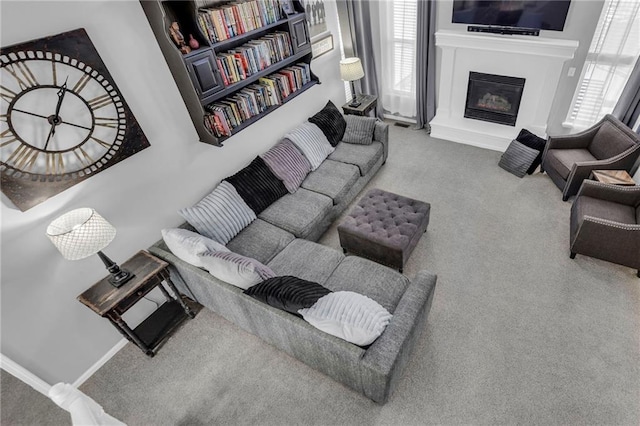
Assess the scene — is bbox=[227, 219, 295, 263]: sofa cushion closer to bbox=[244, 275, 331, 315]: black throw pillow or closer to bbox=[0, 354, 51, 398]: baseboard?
bbox=[244, 275, 331, 315]: black throw pillow

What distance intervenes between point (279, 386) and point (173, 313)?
117cm

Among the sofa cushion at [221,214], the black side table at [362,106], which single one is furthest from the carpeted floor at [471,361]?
the black side table at [362,106]

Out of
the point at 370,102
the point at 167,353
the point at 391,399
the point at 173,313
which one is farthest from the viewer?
the point at 370,102

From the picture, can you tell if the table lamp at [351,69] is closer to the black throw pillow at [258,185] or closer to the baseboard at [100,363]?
the black throw pillow at [258,185]

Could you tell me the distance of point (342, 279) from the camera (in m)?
2.68

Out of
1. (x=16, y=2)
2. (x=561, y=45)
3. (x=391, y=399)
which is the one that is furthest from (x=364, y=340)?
(x=561, y=45)

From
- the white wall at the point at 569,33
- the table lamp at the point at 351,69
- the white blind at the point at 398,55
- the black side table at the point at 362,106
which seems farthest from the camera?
the black side table at the point at 362,106

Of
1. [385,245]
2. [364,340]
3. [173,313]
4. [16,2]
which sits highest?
[16,2]

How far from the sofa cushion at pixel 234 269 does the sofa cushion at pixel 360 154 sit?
195 centimetres

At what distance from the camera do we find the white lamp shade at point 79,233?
6.95ft

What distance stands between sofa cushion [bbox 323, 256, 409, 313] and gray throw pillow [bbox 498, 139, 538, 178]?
240 centimetres

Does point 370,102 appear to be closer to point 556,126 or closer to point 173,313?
point 556,126

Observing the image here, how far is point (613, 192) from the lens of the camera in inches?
119

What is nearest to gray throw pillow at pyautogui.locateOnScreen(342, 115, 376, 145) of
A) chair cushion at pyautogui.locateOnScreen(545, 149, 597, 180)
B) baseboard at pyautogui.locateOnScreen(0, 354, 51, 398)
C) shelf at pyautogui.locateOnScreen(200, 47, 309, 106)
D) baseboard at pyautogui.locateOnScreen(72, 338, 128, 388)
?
shelf at pyautogui.locateOnScreen(200, 47, 309, 106)
